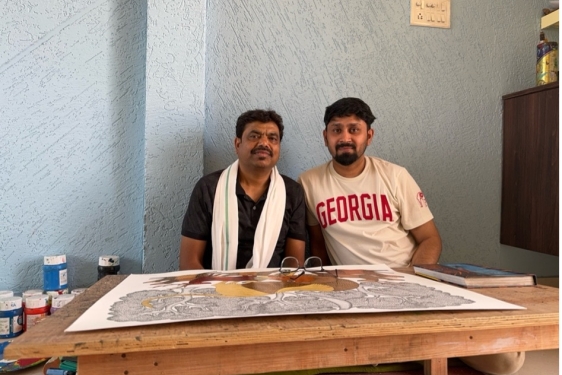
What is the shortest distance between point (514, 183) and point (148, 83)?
155 cm

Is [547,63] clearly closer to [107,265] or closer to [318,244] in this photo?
[318,244]

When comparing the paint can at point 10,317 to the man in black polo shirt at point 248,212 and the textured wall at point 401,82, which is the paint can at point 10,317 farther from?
the textured wall at point 401,82

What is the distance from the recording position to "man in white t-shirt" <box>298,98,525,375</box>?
4.76ft

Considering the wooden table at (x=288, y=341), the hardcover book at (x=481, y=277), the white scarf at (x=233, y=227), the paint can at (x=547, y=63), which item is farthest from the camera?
the paint can at (x=547, y=63)

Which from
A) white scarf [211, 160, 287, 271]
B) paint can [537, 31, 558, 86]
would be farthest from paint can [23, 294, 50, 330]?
paint can [537, 31, 558, 86]

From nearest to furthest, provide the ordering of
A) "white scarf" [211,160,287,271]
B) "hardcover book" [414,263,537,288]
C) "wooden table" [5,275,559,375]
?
"wooden table" [5,275,559,375]
"hardcover book" [414,263,537,288]
"white scarf" [211,160,287,271]

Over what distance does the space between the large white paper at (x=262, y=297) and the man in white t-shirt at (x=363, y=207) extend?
46 centimetres

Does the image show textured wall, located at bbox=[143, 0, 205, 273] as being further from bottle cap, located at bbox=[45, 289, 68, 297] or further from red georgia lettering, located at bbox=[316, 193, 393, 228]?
red georgia lettering, located at bbox=[316, 193, 393, 228]

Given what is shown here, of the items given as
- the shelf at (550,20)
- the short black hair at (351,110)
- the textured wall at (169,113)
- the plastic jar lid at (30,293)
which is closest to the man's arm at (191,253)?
the textured wall at (169,113)

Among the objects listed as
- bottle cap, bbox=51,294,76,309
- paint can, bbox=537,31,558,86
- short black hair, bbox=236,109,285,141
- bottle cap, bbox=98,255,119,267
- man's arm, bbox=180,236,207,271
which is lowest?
bottle cap, bbox=51,294,76,309

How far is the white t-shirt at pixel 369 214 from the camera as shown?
1.45 meters

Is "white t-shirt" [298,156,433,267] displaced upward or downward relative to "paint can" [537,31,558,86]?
downward

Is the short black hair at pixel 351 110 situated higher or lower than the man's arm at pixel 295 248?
higher

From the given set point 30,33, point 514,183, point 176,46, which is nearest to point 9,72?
point 30,33
